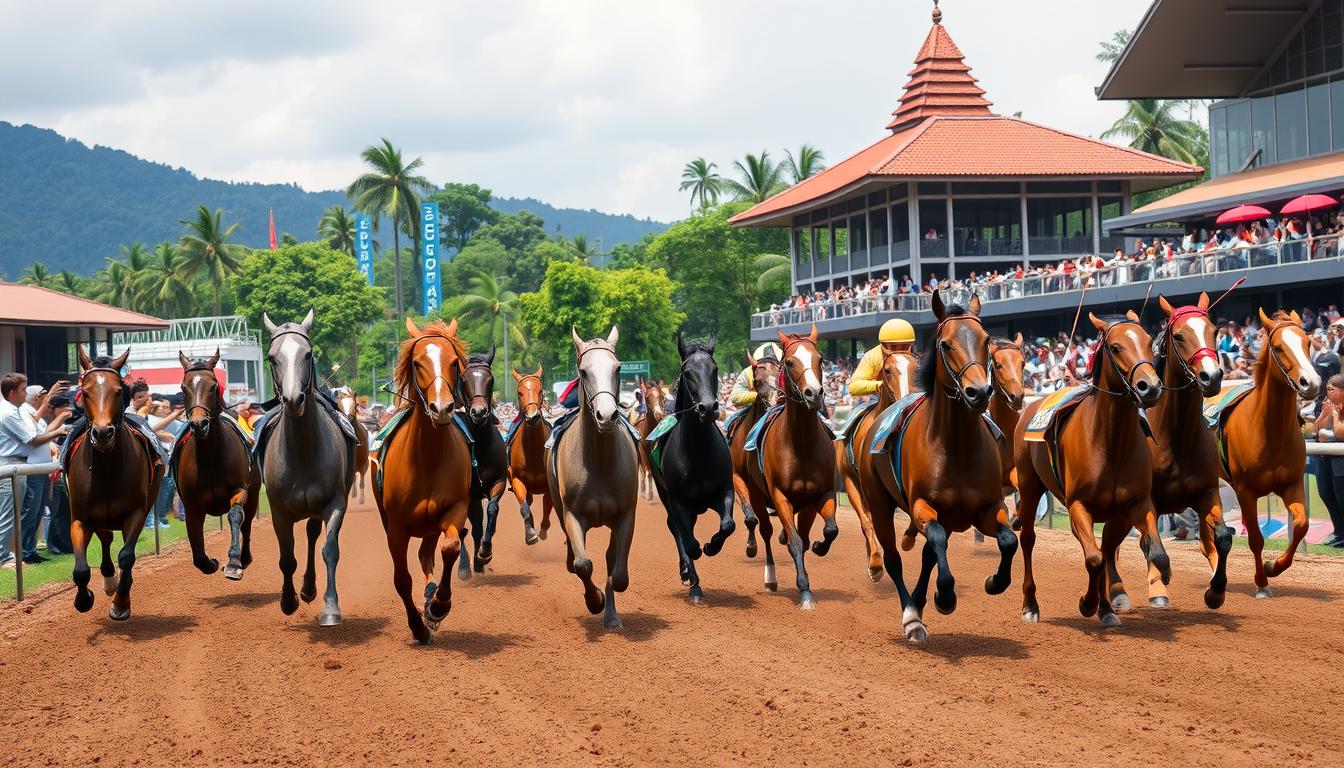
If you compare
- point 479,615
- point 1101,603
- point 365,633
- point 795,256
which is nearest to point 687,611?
point 479,615

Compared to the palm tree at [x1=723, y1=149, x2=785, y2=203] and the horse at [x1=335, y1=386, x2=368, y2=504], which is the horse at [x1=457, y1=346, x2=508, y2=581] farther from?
the palm tree at [x1=723, y1=149, x2=785, y2=203]

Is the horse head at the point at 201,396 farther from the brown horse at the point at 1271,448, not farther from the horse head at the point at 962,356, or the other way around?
the brown horse at the point at 1271,448

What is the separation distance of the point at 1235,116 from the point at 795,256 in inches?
827

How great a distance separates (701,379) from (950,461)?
2670mm

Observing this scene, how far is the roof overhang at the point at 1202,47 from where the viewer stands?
37906 mm

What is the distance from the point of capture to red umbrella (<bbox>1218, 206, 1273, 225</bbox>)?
32.9m

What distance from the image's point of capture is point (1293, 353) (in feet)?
32.0

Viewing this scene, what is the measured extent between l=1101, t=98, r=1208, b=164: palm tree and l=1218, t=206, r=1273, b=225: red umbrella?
31.5 meters

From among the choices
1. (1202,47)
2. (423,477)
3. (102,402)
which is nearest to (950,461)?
(423,477)

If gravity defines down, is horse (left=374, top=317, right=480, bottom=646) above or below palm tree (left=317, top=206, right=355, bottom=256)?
below

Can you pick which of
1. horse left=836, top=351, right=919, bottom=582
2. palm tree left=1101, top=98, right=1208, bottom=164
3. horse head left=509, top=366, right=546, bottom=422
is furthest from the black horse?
palm tree left=1101, top=98, right=1208, bottom=164

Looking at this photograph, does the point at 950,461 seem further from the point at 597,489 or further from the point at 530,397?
the point at 530,397

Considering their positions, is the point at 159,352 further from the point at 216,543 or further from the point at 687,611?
the point at 687,611

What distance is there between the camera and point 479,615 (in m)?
11.0
